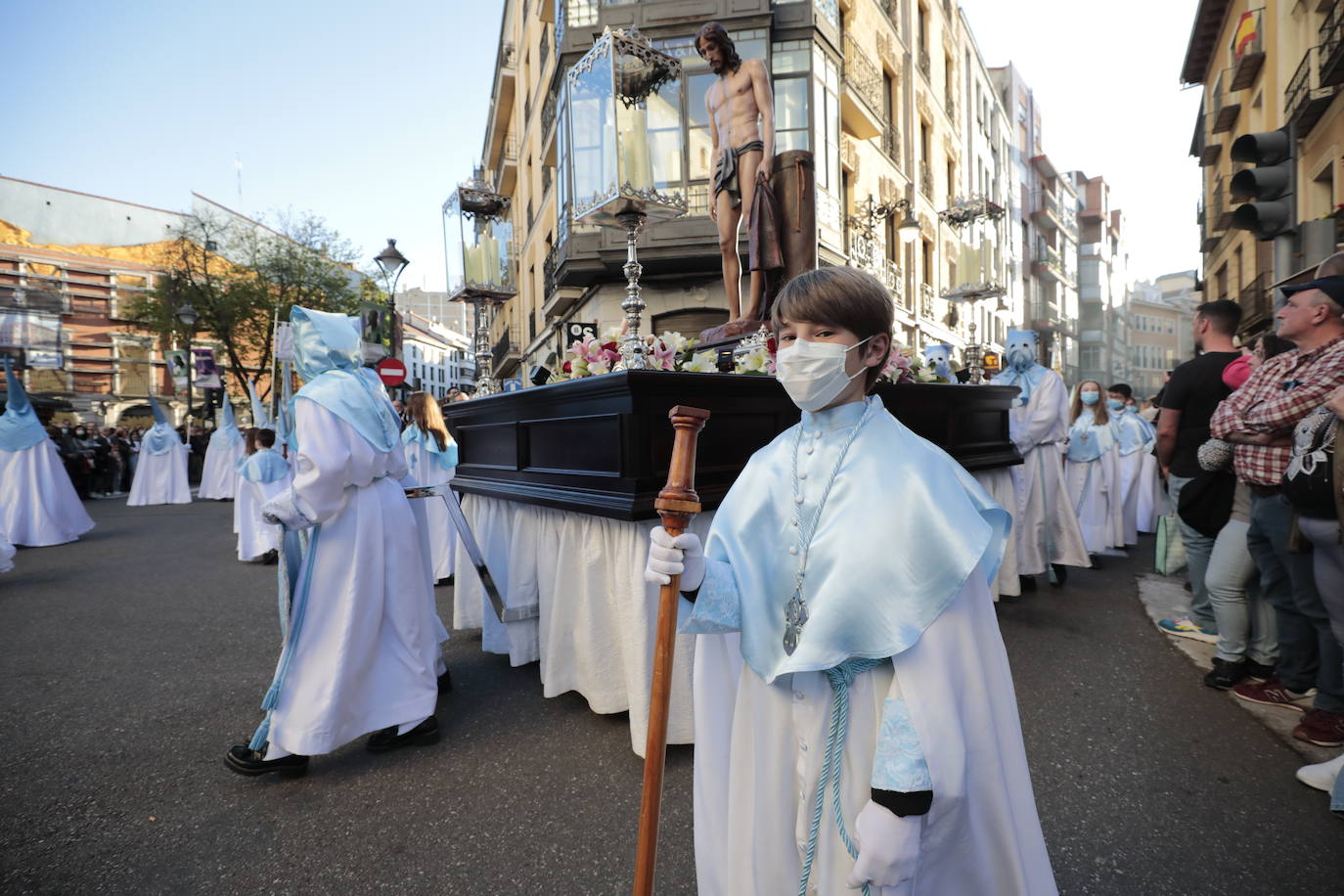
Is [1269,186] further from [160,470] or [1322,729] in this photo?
[160,470]

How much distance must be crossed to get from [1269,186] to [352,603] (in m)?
5.12

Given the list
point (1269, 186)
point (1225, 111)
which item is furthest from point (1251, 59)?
point (1269, 186)

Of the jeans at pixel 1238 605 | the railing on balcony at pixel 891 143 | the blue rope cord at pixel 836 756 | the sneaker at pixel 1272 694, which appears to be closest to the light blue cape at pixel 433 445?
the blue rope cord at pixel 836 756

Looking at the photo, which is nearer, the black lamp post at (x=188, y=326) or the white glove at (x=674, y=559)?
the white glove at (x=674, y=559)

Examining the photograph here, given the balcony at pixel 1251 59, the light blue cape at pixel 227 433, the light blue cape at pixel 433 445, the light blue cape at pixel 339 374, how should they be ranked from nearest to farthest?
the light blue cape at pixel 339 374, the light blue cape at pixel 433 445, the light blue cape at pixel 227 433, the balcony at pixel 1251 59

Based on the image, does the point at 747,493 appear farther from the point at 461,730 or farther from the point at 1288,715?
the point at 1288,715

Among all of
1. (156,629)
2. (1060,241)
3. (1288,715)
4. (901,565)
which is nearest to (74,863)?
(901,565)

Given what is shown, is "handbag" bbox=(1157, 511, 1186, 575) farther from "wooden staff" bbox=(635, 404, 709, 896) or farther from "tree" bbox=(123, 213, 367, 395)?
"tree" bbox=(123, 213, 367, 395)

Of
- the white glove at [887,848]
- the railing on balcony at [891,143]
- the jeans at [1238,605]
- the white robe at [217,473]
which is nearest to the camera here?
the white glove at [887,848]

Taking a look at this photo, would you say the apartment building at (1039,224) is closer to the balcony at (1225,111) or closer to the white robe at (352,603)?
the balcony at (1225,111)

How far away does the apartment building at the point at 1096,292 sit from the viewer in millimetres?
58000

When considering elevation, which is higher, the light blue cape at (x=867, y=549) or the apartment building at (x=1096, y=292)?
the apartment building at (x=1096, y=292)

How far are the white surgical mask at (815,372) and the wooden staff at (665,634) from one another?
0.71ft

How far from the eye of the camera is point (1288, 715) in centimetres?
321
